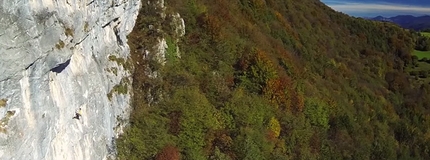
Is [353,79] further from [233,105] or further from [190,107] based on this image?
[190,107]

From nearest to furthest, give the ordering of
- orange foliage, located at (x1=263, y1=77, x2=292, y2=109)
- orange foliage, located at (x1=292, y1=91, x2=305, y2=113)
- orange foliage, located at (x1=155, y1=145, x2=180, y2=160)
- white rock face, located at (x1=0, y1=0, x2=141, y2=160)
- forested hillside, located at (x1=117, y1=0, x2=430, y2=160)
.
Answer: white rock face, located at (x1=0, y1=0, x2=141, y2=160)
orange foliage, located at (x1=155, y1=145, x2=180, y2=160)
forested hillside, located at (x1=117, y1=0, x2=430, y2=160)
orange foliage, located at (x1=263, y1=77, x2=292, y2=109)
orange foliage, located at (x1=292, y1=91, x2=305, y2=113)

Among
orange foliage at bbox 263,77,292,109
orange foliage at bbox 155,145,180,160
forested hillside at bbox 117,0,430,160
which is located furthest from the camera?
orange foliage at bbox 263,77,292,109

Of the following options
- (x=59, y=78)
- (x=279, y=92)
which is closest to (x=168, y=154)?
(x=59, y=78)

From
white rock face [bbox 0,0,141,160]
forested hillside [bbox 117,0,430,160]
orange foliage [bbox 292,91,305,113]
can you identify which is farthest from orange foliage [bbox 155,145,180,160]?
orange foliage [bbox 292,91,305,113]

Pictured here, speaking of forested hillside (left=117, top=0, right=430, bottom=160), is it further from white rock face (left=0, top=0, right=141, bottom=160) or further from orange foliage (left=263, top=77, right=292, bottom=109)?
white rock face (left=0, top=0, right=141, bottom=160)

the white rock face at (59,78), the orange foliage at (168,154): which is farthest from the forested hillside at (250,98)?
the white rock face at (59,78)

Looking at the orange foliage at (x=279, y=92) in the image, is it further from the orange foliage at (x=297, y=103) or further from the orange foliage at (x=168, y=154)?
the orange foliage at (x=168, y=154)
